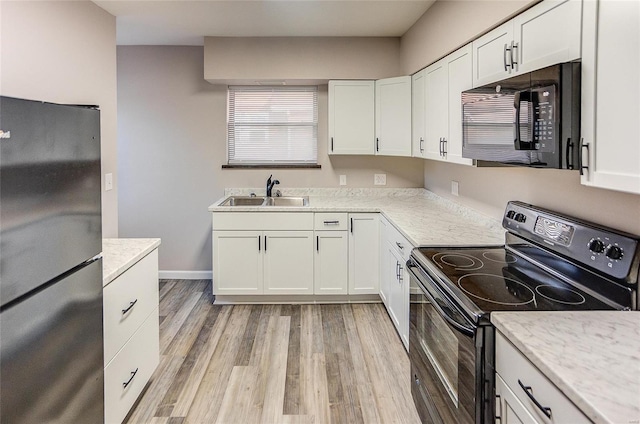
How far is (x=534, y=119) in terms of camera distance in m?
1.51

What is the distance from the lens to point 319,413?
2.21m

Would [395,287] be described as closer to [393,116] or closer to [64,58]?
[393,116]

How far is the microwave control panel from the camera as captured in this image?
1424mm

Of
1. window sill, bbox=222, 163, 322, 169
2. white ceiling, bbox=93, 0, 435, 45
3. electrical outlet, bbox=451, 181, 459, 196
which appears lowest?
electrical outlet, bbox=451, 181, 459, 196

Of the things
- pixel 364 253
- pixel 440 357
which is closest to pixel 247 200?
pixel 364 253

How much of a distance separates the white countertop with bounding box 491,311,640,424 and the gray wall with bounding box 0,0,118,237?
254cm

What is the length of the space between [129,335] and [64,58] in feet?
5.72

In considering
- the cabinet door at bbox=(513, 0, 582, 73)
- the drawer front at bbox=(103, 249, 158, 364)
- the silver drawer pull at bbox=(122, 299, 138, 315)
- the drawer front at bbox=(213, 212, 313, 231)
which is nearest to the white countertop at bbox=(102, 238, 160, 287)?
the drawer front at bbox=(103, 249, 158, 364)

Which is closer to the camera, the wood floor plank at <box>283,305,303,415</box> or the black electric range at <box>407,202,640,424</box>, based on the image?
the black electric range at <box>407,202,640,424</box>

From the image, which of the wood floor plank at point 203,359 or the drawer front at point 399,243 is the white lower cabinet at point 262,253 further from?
the drawer front at point 399,243

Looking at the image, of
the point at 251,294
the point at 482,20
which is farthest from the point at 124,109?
the point at 482,20

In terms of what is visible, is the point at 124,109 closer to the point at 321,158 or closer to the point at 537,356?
the point at 321,158

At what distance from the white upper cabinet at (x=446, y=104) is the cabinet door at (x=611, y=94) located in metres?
1.04

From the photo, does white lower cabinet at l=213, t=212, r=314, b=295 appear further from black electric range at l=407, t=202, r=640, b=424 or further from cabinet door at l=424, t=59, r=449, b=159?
black electric range at l=407, t=202, r=640, b=424
